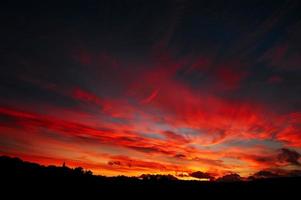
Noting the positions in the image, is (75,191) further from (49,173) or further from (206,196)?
(206,196)

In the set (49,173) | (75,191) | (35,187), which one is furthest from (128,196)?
(49,173)

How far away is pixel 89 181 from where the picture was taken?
2728 cm

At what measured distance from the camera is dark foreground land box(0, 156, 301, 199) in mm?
21641


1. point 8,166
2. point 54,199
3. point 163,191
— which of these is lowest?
point 54,199

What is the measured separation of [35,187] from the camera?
77.4ft

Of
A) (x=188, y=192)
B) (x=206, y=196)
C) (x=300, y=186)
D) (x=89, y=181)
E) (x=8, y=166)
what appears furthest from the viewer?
(x=8, y=166)

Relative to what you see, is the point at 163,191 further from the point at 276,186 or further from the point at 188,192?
the point at 276,186

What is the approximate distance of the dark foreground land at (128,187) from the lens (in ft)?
71.0

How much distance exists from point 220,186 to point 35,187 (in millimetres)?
16450

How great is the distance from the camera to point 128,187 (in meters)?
25.9

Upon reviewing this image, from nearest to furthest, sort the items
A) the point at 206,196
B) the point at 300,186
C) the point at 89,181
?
the point at 300,186 < the point at 206,196 < the point at 89,181

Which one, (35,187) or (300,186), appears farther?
(35,187)

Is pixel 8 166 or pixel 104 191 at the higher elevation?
pixel 8 166

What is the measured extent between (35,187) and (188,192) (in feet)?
44.1
